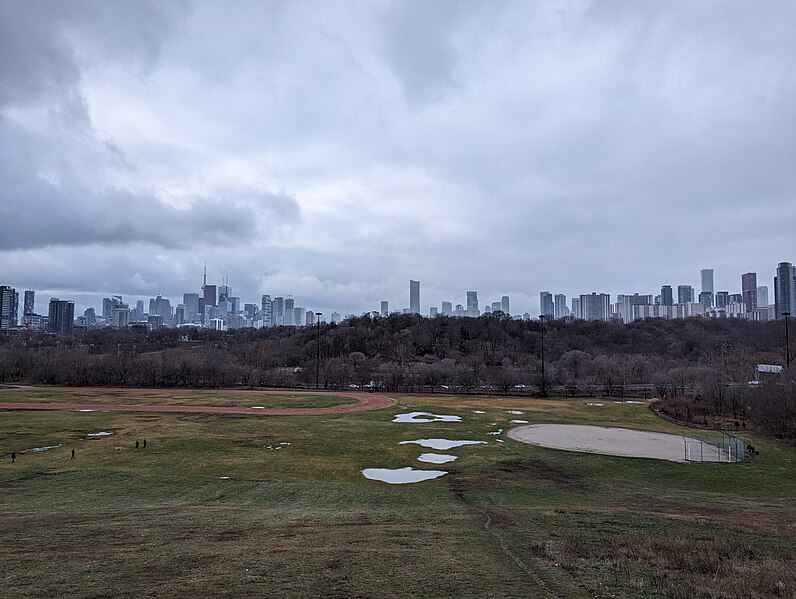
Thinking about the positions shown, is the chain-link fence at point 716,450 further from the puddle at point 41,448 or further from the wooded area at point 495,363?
the puddle at point 41,448

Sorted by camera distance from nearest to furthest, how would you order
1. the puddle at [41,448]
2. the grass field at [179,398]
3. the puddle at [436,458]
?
the puddle at [436,458] < the puddle at [41,448] < the grass field at [179,398]

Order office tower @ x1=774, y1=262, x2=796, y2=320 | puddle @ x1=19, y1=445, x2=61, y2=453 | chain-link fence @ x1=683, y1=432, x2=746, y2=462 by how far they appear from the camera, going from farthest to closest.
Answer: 1. office tower @ x1=774, y1=262, x2=796, y2=320
2. chain-link fence @ x1=683, y1=432, x2=746, y2=462
3. puddle @ x1=19, y1=445, x2=61, y2=453

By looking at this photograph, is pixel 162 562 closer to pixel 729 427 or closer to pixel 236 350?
pixel 729 427

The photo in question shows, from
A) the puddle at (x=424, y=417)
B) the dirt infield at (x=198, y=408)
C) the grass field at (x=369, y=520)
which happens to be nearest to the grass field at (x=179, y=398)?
the dirt infield at (x=198, y=408)

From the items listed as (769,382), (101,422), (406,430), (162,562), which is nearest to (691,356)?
(769,382)

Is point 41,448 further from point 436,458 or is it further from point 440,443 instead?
point 440,443

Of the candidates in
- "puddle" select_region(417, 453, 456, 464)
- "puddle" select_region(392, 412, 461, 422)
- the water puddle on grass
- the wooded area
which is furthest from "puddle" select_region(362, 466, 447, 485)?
the wooded area

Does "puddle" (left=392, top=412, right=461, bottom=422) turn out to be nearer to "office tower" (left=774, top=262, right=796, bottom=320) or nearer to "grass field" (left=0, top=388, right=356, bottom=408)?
"grass field" (left=0, top=388, right=356, bottom=408)
